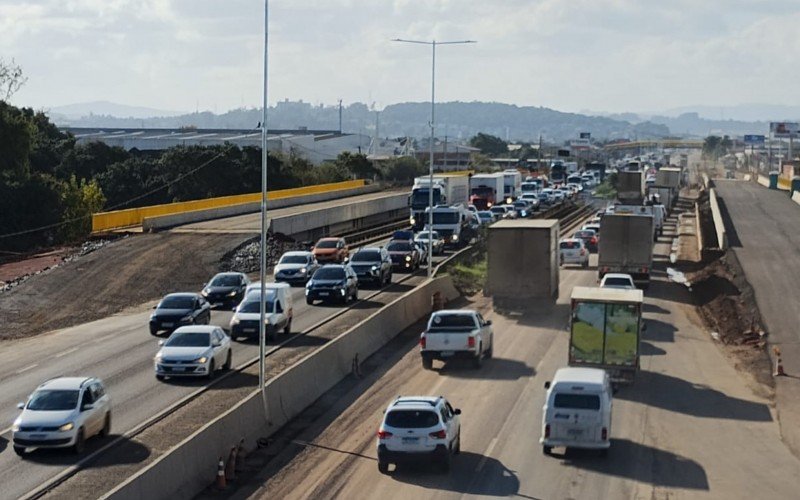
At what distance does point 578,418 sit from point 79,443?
970 centimetres

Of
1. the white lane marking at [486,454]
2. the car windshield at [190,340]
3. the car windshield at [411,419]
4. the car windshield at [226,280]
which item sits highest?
the car windshield at [411,419]

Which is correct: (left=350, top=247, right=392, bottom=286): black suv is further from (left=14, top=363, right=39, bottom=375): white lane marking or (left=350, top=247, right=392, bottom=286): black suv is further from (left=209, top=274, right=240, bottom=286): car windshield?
(left=14, top=363, right=39, bottom=375): white lane marking

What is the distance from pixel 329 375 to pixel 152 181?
237ft

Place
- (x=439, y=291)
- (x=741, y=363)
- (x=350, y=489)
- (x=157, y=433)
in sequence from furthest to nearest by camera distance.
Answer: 1. (x=439, y=291)
2. (x=741, y=363)
3. (x=157, y=433)
4. (x=350, y=489)

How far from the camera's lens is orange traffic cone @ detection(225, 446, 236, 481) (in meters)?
24.5

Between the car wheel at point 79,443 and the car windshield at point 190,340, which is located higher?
the car windshield at point 190,340

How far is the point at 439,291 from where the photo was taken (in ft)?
168

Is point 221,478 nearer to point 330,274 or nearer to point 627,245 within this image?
point 330,274

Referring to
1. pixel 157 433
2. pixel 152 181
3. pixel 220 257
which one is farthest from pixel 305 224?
pixel 157 433

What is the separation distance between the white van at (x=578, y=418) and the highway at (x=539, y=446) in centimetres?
44

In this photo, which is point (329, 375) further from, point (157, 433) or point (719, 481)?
point (719, 481)

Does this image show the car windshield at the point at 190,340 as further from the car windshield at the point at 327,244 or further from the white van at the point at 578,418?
the car windshield at the point at 327,244

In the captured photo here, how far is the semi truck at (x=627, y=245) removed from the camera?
2175 inches

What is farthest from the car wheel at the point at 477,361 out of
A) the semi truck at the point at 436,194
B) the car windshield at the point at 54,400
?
the semi truck at the point at 436,194
